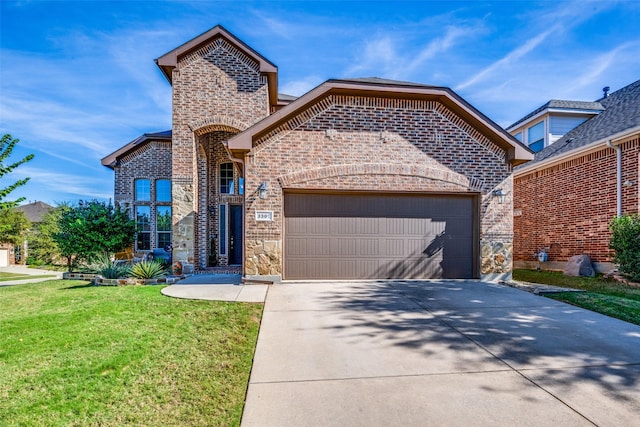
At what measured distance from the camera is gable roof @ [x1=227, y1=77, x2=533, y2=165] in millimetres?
7707

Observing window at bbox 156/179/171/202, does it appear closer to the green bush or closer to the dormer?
the green bush

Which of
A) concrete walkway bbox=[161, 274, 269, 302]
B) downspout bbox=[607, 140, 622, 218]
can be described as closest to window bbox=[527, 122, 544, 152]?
downspout bbox=[607, 140, 622, 218]

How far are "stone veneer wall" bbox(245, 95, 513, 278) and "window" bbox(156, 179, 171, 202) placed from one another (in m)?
7.99

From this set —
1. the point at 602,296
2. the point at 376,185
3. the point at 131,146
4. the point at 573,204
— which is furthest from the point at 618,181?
the point at 131,146

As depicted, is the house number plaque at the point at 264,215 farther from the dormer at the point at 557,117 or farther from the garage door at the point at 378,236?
the dormer at the point at 557,117

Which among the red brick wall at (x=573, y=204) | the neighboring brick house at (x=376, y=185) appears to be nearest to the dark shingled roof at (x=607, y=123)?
the red brick wall at (x=573, y=204)

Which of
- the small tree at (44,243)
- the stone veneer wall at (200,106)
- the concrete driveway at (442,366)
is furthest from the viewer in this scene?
the small tree at (44,243)

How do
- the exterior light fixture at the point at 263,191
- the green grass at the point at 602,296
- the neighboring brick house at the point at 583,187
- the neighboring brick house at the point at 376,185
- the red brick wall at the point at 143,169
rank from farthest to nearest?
1. the red brick wall at the point at 143,169
2. the neighboring brick house at the point at 583,187
3. the neighboring brick house at the point at 376,185
4. the exterior light fixture at the point at 263,191
5. the green grass at the point at 602,296

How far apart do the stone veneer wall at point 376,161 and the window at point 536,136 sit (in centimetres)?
717

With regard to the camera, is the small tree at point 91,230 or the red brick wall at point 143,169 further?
the red brick wall at point 143,169

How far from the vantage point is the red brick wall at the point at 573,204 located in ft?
31.0

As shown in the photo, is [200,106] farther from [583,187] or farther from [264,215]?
[583,187]

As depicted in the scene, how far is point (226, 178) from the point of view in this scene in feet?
41.7

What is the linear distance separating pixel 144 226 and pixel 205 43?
8.29 m
